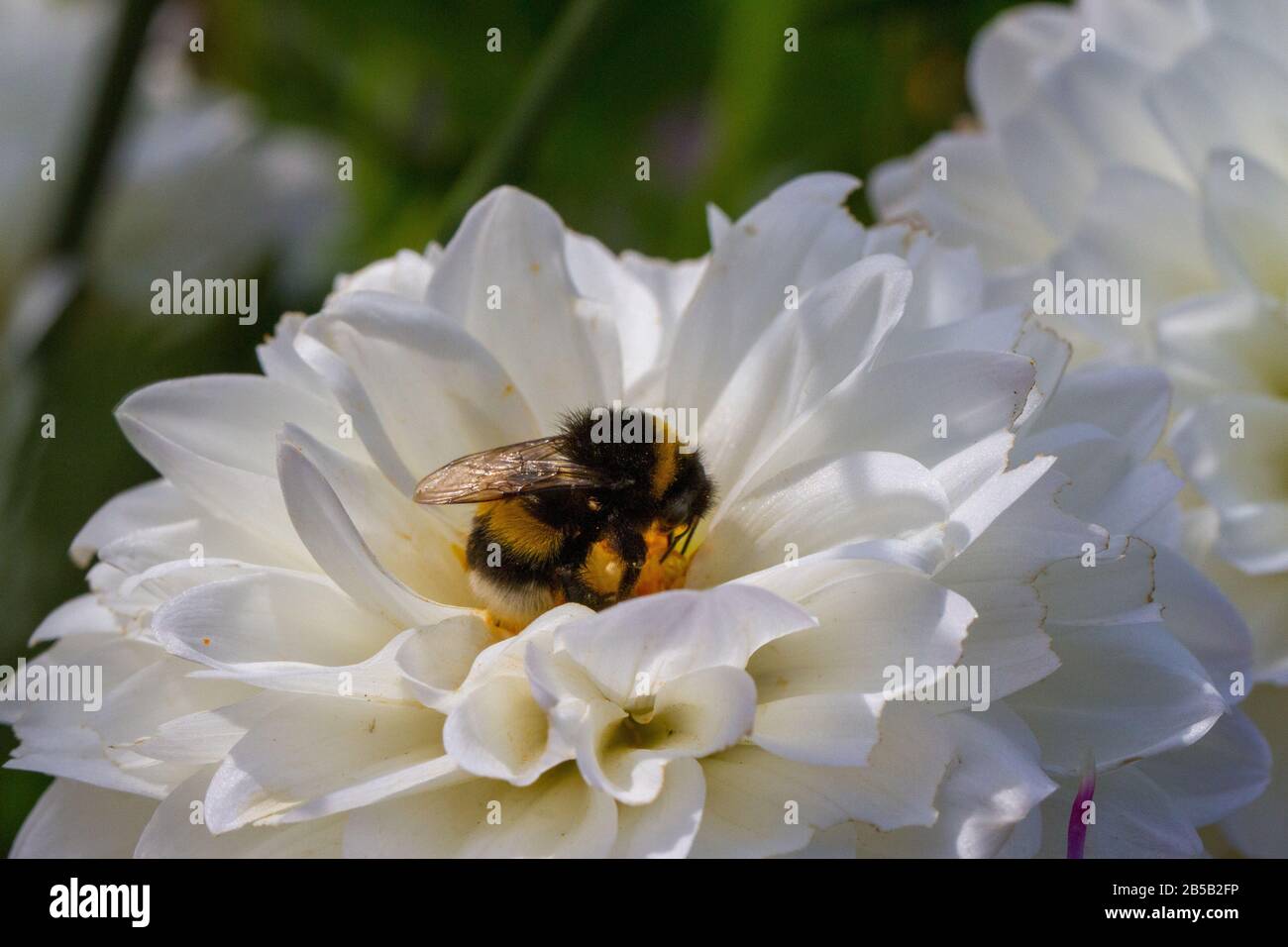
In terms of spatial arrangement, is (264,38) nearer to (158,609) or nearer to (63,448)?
(63,448)

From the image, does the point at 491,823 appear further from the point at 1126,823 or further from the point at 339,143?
the point at 339,143

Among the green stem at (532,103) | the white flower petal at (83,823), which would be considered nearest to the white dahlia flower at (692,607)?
the white flower petal at (83,823)

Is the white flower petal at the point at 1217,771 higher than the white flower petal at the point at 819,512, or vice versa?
the white flower petal at the point at 819,512

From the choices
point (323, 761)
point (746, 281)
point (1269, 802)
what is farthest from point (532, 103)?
point (1269, 802)

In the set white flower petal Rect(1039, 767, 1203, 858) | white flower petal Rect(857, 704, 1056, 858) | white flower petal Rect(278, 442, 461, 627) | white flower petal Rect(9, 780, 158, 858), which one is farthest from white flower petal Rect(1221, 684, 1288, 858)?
white flower petal Rect(9, 780, 158, 858)

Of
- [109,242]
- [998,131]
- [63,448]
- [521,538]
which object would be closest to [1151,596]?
[521,538]

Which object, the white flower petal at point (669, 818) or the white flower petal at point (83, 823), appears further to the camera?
the white flower petal at point (83, 823)

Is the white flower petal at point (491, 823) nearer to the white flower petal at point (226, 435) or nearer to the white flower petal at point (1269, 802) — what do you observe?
the white flower petal at point (226, 435)

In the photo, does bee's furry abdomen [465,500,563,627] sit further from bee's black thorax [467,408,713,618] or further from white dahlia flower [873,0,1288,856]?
white dahlia flower [873,0,1288,856]
